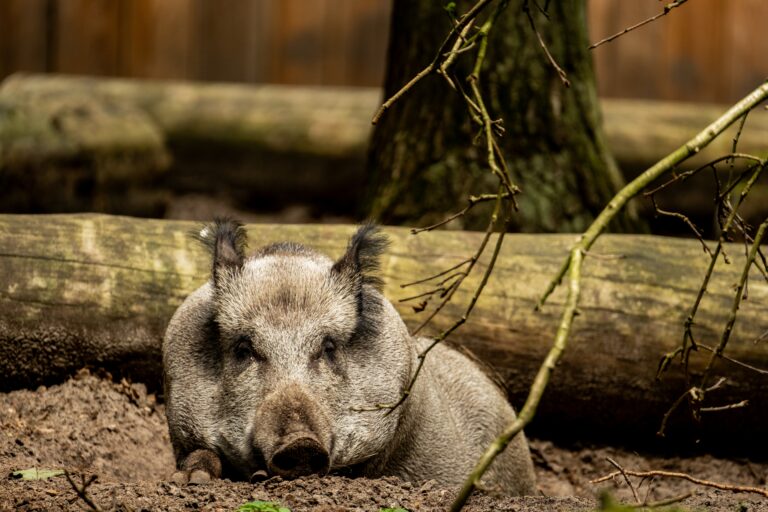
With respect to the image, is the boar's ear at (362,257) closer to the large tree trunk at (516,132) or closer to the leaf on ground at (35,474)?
the leaf on ground at (35,474)

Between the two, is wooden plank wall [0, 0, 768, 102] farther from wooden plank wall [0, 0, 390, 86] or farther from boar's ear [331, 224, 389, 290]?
boar's ear [331, 224, 389, 290]

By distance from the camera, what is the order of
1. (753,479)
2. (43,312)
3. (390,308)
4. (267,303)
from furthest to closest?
(753,479) → (43,312) → (390,308) → (267,303)

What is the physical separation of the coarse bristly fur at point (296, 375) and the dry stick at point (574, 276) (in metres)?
1.20

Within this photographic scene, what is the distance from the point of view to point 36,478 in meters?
3.39

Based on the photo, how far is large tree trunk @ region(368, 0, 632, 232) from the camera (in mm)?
5391

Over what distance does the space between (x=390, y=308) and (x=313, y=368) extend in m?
0.54

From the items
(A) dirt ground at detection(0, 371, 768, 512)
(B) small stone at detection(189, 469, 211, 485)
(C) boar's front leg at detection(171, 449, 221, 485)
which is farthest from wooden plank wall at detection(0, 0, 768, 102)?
(B) small stone at detection(189, 469, 211, 485)

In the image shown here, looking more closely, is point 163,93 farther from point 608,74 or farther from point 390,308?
point 390,308

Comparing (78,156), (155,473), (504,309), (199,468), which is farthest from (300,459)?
(78,156)

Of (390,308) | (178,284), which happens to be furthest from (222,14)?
(390,308)

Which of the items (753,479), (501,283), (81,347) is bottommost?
(753,479)

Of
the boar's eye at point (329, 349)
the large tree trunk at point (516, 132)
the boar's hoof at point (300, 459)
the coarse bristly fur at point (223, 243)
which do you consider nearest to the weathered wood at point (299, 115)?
the large tree trunk at point (516, 132)

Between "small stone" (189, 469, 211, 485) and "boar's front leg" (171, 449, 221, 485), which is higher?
"small stone" (189, 469, 211, 485)

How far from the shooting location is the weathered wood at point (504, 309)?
4.46 m
